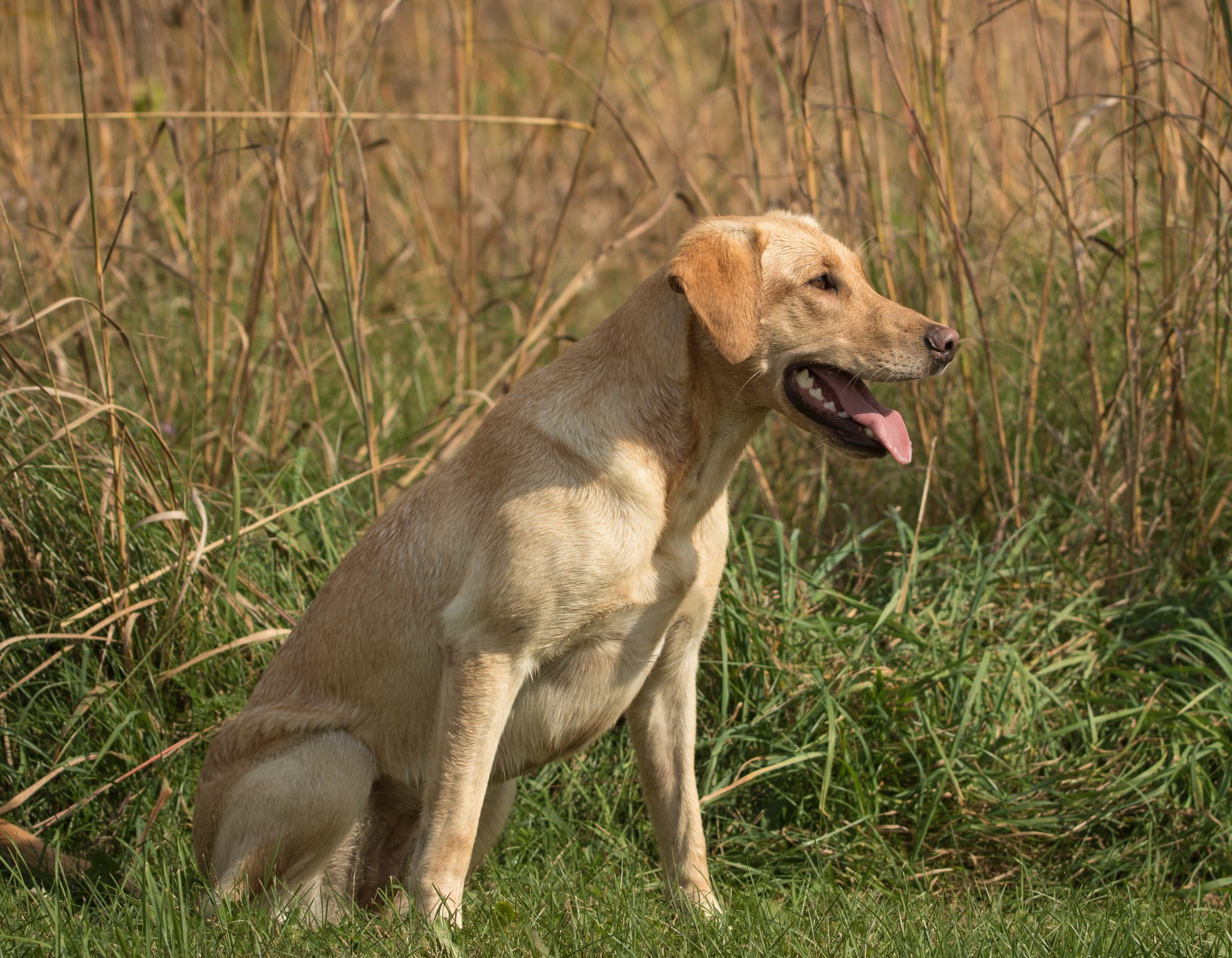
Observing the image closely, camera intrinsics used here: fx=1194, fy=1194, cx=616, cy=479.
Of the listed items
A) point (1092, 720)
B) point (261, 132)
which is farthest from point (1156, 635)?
point (261, 132)

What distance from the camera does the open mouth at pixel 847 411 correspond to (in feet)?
8.57

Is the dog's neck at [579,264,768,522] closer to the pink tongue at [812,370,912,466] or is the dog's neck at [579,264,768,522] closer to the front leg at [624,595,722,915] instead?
the pink tongue at [812,370,912,466]

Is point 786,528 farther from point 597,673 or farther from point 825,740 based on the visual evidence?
point 597,673

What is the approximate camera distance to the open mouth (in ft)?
8.57

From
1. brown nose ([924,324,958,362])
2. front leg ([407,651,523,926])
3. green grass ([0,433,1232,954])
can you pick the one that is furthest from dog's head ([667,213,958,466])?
green grass ([0,433,1232,954])

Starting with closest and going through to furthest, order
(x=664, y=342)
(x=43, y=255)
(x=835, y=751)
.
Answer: (x=664, y=342) < (x=835, y=751) < (x=43, y=255)

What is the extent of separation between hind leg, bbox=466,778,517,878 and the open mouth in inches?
45.3

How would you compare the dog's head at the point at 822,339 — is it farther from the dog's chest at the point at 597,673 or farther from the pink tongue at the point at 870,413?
the dog's chest at the point at 597,673

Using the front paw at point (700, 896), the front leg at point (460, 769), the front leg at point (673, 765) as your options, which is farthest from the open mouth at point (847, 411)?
the front paw at point (700, 896)

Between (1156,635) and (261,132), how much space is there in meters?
3.41

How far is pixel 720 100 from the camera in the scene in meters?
6.43

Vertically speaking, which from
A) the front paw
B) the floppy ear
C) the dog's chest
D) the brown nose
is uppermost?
the floppy ear

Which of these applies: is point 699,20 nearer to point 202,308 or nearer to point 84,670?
point 202,308

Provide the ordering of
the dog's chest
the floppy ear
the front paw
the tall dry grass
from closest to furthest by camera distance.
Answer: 1. the floppy ear
2. the dog's chest
3. the front paw
4. the tall dry grass
